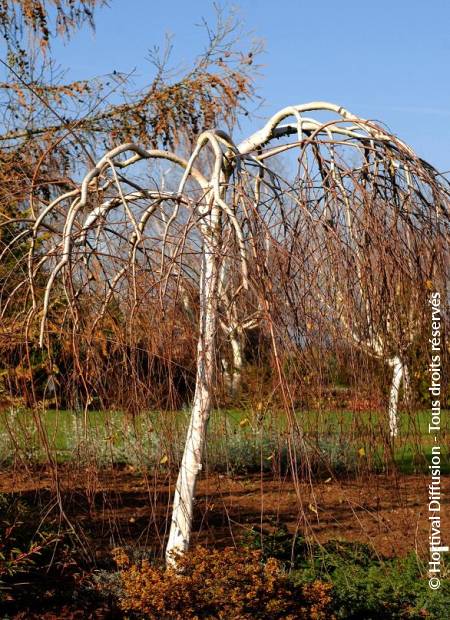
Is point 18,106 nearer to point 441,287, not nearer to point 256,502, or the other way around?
point 256,502

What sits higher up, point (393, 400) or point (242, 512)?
point (393, 400)

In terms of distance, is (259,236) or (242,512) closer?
(259,236)

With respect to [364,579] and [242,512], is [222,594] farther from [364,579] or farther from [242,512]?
[242,512]

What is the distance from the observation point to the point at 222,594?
3348mm

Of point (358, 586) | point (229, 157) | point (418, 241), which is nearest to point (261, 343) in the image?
point (418, 241)

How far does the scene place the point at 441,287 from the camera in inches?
135

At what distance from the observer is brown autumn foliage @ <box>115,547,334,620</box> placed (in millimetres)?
3346

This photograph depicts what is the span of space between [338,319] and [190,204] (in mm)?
690

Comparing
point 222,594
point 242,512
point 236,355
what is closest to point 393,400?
point 236,355

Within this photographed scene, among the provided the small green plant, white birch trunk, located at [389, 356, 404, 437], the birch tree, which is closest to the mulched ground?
the small green plant

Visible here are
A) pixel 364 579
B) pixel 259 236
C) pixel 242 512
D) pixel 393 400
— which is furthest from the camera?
pixel 242 512

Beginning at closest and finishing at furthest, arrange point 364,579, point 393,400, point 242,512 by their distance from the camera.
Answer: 1. point 393,400
2. point 364,579
3. point 242,512

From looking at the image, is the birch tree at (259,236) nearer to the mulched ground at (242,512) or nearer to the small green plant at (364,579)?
the small green plant at (364,579)

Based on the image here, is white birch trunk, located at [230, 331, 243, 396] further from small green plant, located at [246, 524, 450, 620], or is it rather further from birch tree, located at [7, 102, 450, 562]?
small green plant, located at [246, 524, 450, 620]
